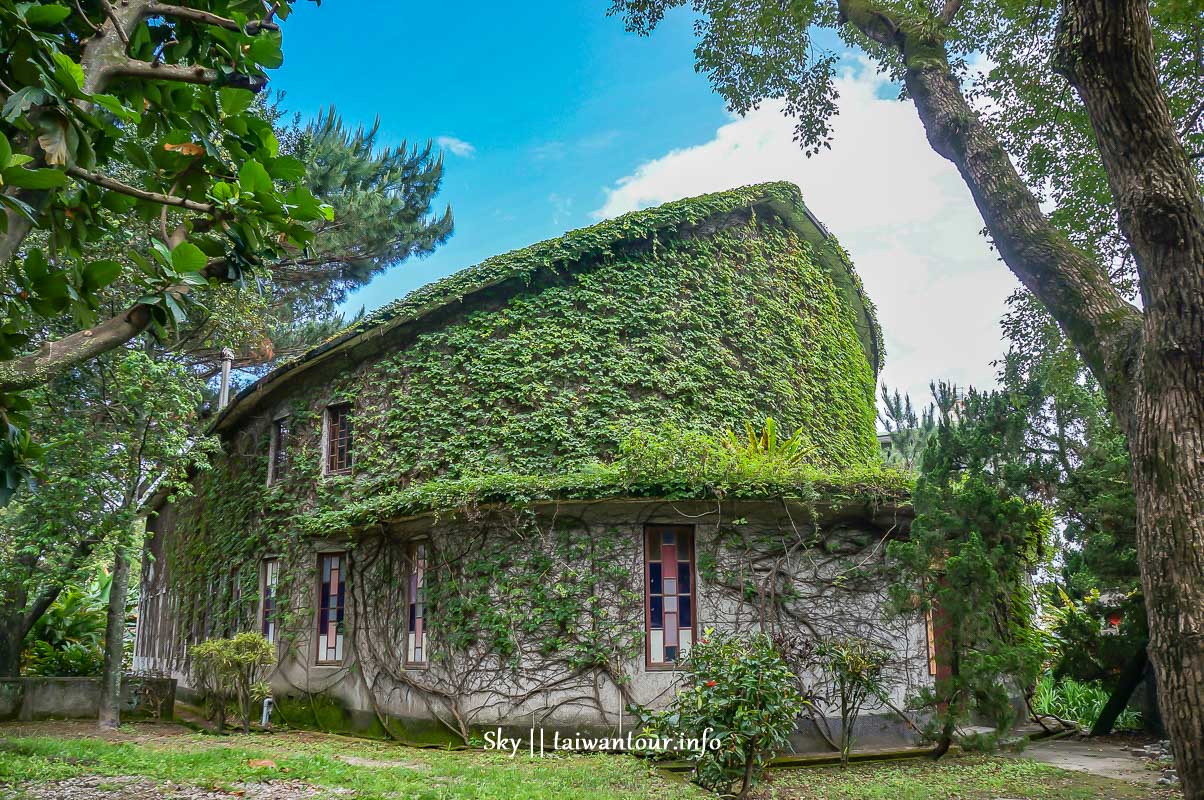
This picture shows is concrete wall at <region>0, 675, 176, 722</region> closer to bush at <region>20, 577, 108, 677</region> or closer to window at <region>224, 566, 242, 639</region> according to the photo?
window at <region>224, 566, 242, 639</region>

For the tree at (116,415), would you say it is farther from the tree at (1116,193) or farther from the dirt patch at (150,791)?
the tree at (1116,193)

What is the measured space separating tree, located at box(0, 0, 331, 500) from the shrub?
25.4 feet

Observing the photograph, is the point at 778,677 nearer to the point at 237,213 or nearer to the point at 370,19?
the point at 237,213

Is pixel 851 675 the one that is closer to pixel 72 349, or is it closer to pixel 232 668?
pixel 72 349

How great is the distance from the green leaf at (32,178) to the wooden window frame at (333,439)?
35.6ft

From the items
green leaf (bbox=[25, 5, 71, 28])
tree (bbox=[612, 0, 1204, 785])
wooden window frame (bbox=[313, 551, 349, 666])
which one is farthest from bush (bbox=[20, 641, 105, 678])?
green leaf (bbox=[25, 5, 71, 28])

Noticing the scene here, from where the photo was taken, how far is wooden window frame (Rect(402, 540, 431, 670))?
35.7 ft

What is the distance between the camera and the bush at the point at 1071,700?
480 inches

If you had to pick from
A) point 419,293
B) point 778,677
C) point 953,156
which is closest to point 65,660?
point 419,293

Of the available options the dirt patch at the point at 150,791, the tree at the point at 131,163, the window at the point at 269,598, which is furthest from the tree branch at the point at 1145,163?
the window at the point at 269,598

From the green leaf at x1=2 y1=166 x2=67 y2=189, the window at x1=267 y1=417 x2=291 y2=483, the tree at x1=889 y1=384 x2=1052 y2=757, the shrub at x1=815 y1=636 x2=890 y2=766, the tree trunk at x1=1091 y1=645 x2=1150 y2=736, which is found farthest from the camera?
the window at x1=267 y1=417 x2=291 y2=483

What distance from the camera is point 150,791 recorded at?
698 cm

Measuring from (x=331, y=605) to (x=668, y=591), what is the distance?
18.9 feet

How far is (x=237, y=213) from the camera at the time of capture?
10.4 feet
